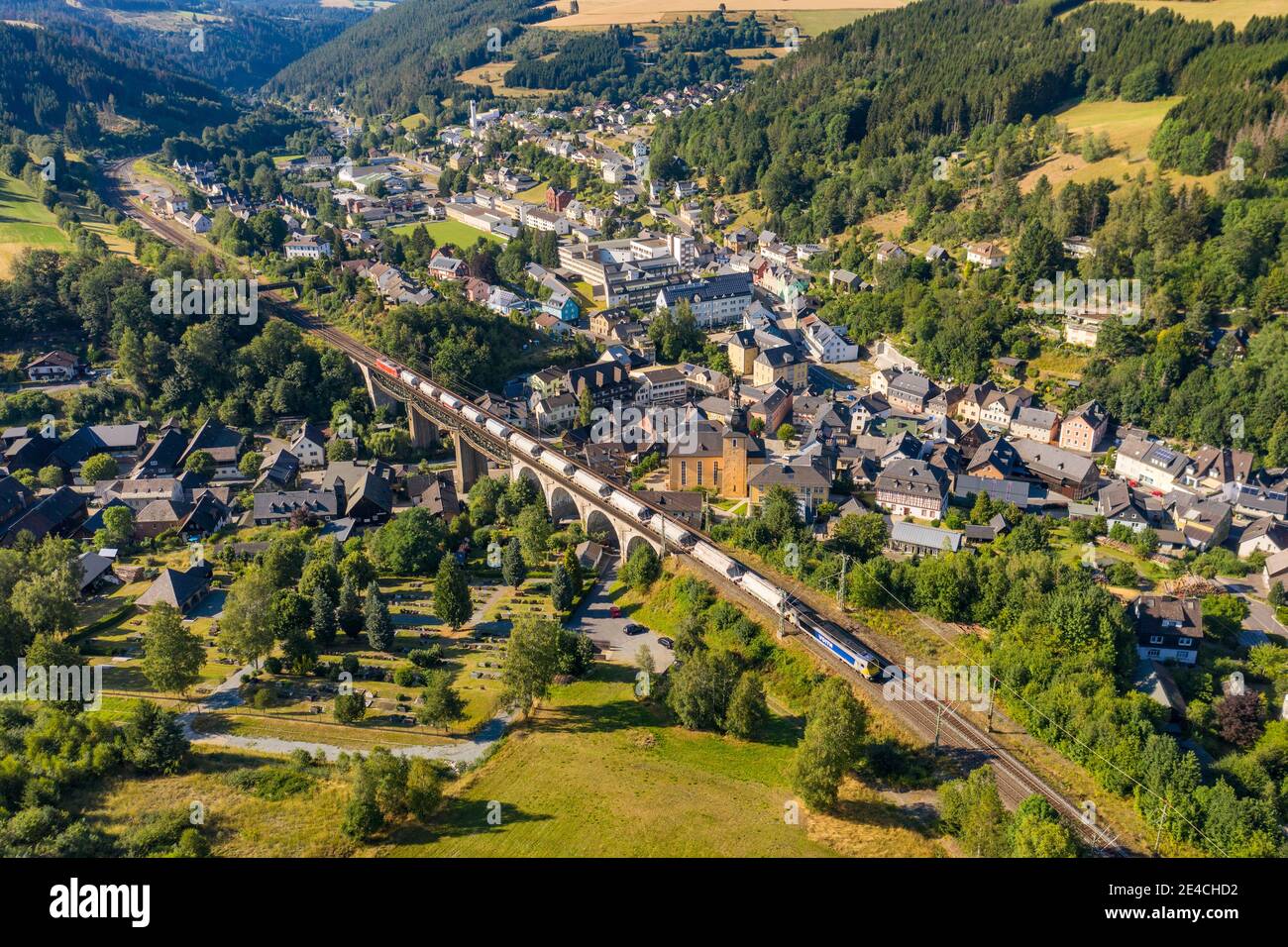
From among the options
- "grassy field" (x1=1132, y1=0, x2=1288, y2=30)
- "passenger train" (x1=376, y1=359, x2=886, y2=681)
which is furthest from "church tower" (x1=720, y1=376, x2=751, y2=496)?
"grassy field" (x1=1132, y1=0, x2=1288, y2=30)

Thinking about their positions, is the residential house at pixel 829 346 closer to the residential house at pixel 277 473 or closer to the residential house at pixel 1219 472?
the residential house at pixel 1219 472

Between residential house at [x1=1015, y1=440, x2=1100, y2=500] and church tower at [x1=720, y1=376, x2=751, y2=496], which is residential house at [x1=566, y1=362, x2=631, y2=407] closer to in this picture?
church tower at [x1=720, y1=376, x2=751, y2=496]

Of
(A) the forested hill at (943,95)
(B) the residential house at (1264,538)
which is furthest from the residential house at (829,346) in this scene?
(B) the residential house at (1264,538)

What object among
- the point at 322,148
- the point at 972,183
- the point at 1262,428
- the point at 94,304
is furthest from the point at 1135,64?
the point at 322,148

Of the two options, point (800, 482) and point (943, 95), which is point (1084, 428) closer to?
point (800, 482)

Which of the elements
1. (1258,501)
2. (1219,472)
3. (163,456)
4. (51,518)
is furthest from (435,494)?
(1258,501)
